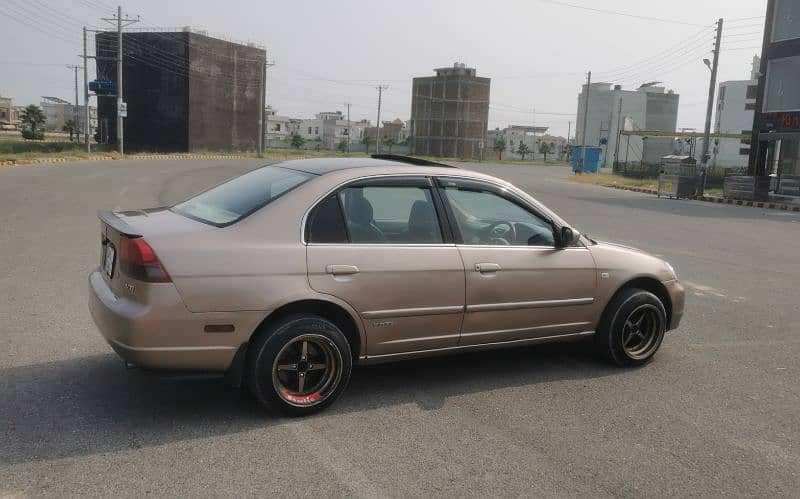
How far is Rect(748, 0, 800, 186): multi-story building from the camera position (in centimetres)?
3553

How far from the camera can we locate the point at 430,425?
14.5 ft

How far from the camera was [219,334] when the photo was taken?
4168 millimetres

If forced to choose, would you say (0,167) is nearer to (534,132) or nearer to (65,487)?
(65,487)

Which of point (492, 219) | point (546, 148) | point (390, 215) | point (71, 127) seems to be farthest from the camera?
point (546, 148)

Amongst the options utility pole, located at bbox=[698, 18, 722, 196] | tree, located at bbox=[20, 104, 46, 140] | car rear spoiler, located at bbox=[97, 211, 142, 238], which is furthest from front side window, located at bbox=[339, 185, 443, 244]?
tree, located at bbox=[20, 104, 46, 140]

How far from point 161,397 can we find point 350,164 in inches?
80.1

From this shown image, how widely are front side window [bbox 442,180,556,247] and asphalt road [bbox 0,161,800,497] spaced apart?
1059mm

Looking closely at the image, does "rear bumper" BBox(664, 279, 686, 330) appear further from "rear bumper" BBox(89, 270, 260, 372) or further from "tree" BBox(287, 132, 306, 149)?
"tree" BBox(287, 132, 306, 149)

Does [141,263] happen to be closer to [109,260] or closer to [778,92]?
[109,260]

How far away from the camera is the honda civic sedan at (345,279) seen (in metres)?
4.14

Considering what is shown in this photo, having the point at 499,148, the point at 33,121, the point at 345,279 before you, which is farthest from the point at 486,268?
the point at 499,148

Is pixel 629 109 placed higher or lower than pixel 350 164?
higher

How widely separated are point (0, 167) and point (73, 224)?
67.5 ft

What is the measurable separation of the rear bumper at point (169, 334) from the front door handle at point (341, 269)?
540 mm
